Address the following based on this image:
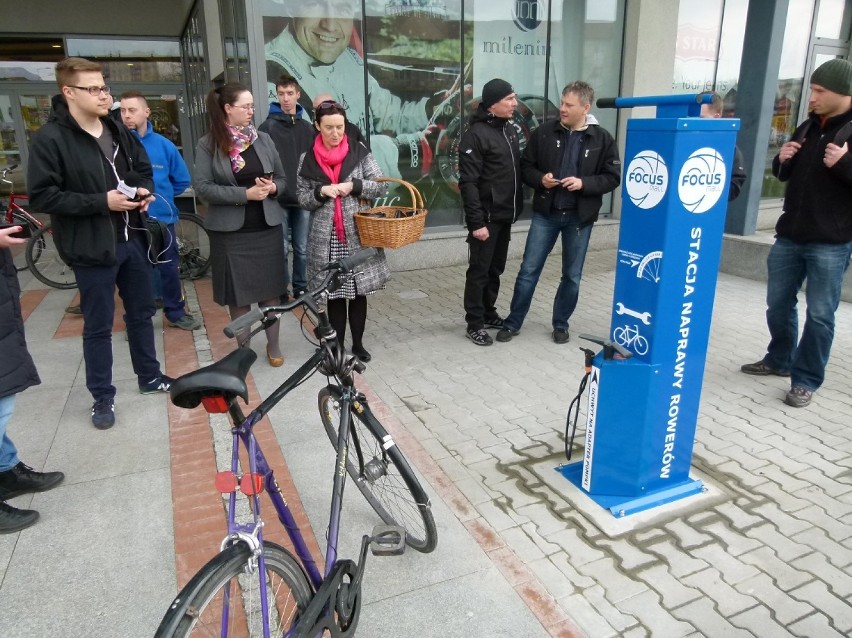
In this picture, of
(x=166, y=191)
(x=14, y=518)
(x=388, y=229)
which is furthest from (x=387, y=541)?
(x=166, y=191)

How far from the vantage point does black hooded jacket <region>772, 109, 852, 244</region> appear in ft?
12.4

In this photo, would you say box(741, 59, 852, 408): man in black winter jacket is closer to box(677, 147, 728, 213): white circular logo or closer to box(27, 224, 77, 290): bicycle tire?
box(677, 147, 728, 213): white circular logo

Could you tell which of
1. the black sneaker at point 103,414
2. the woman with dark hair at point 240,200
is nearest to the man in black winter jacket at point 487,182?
the woman with dark hair at point 240,200

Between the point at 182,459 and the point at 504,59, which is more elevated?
the point at 504,59

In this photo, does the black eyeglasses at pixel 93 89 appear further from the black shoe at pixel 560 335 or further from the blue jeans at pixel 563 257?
the black shoe at pixel 560 335

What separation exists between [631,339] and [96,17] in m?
12.3

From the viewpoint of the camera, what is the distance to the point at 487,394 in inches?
168

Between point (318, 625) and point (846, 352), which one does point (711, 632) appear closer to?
point (318, 625)

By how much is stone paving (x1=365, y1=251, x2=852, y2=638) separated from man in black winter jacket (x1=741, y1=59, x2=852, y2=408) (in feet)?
1.45

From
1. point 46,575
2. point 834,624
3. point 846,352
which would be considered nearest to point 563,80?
point 846,352

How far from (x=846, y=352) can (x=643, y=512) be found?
3.14 meters

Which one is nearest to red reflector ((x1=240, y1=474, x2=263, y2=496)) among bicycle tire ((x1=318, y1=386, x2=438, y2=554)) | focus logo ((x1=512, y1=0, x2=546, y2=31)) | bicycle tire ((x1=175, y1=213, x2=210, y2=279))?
bicycle tire ((x1=318, y1=386, x2=438, y2=554))

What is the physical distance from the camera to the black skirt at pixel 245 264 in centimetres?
430

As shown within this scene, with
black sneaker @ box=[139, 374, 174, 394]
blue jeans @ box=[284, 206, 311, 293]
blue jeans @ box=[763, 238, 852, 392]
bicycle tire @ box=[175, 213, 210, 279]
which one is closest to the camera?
blue jeans @ box=[763, 238, 852, 392]
